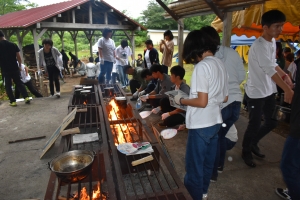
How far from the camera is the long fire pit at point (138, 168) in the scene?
6.74 feet

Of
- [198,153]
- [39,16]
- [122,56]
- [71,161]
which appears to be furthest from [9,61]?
[198,153]

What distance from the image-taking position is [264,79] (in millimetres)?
3172

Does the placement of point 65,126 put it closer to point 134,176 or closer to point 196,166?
point 134,176

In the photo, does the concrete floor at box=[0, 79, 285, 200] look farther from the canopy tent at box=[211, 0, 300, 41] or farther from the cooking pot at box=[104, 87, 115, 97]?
the canopy tent at box=[211, 0, 300, 41]

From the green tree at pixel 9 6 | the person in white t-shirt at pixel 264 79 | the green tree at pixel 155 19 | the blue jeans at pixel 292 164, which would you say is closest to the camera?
the blue jeans at pixel 292 164

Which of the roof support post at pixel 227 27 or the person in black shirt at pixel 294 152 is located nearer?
the person in black shirt at pixel 294 152

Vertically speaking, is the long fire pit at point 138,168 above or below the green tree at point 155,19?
below

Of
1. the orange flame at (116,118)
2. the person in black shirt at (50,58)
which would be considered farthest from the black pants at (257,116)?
the person in black shirt at (50,58)

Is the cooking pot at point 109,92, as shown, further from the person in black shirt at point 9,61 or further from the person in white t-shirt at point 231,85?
the person in white t-shirt at point 231,85

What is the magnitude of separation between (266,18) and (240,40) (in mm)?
11778

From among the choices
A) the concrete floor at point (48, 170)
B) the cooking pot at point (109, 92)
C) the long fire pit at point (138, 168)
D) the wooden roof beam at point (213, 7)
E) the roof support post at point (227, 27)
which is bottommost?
the concrete floor at point (48, 170)

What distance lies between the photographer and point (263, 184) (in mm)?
3092

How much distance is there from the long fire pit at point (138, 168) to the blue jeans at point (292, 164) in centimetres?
117

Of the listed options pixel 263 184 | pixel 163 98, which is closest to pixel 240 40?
pixel 163 98
